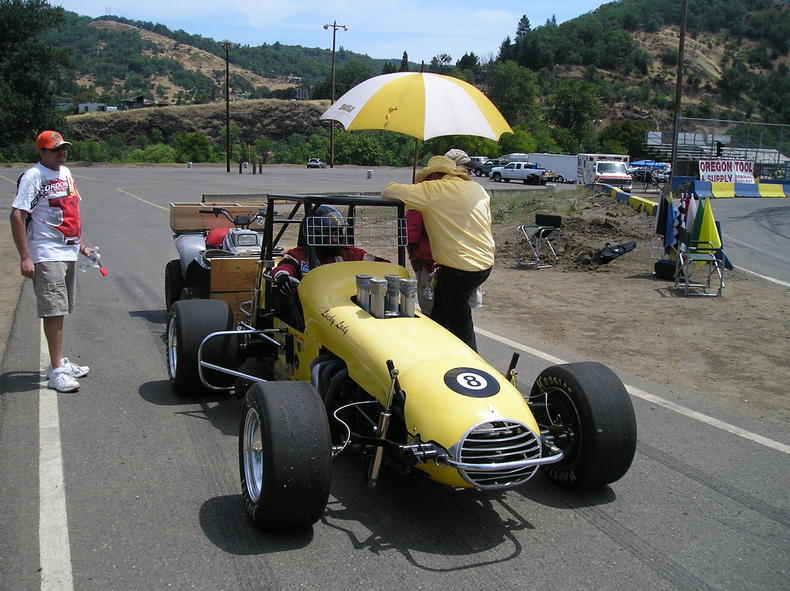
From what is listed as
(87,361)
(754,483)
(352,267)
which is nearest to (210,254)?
(87,361)

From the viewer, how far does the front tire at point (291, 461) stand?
143 inches

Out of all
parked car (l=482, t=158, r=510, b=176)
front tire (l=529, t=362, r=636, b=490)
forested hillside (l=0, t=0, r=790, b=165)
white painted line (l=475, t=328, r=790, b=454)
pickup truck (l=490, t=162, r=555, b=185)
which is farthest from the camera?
forested hillside (l=0, t=0, r=790, b=165)

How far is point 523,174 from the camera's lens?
53.9 m

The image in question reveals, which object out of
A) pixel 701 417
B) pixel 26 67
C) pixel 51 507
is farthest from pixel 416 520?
pixel 26 67

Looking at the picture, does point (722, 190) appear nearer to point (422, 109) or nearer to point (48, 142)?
point (422, 109)

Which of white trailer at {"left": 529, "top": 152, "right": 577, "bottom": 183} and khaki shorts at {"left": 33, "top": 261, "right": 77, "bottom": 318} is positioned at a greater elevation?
white trailer at {"left": 529, "top": 152, "right": 577, "bottom": 183}

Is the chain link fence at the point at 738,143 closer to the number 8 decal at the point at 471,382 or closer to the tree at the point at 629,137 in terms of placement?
the number 8 decal at the point at 471,382

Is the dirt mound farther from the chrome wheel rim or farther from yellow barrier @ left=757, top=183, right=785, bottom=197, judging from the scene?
yellow barrier @ left=757, top=183, right=785, bottom=197

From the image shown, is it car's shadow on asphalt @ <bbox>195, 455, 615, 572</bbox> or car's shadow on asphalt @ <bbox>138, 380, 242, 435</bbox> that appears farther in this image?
car's shadow on asphalt @ <bbox>138, 380, 242, 435</bbox>

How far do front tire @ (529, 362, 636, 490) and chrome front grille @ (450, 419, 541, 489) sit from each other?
1.76 feet

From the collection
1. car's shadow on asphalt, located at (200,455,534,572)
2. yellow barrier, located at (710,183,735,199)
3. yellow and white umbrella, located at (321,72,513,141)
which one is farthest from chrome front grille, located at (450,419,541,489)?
yellow barrier, located at (710,183,735,199)

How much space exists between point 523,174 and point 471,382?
51561mm

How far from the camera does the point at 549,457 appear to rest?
12.6ft

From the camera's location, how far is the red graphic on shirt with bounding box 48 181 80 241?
6031 millimetres
